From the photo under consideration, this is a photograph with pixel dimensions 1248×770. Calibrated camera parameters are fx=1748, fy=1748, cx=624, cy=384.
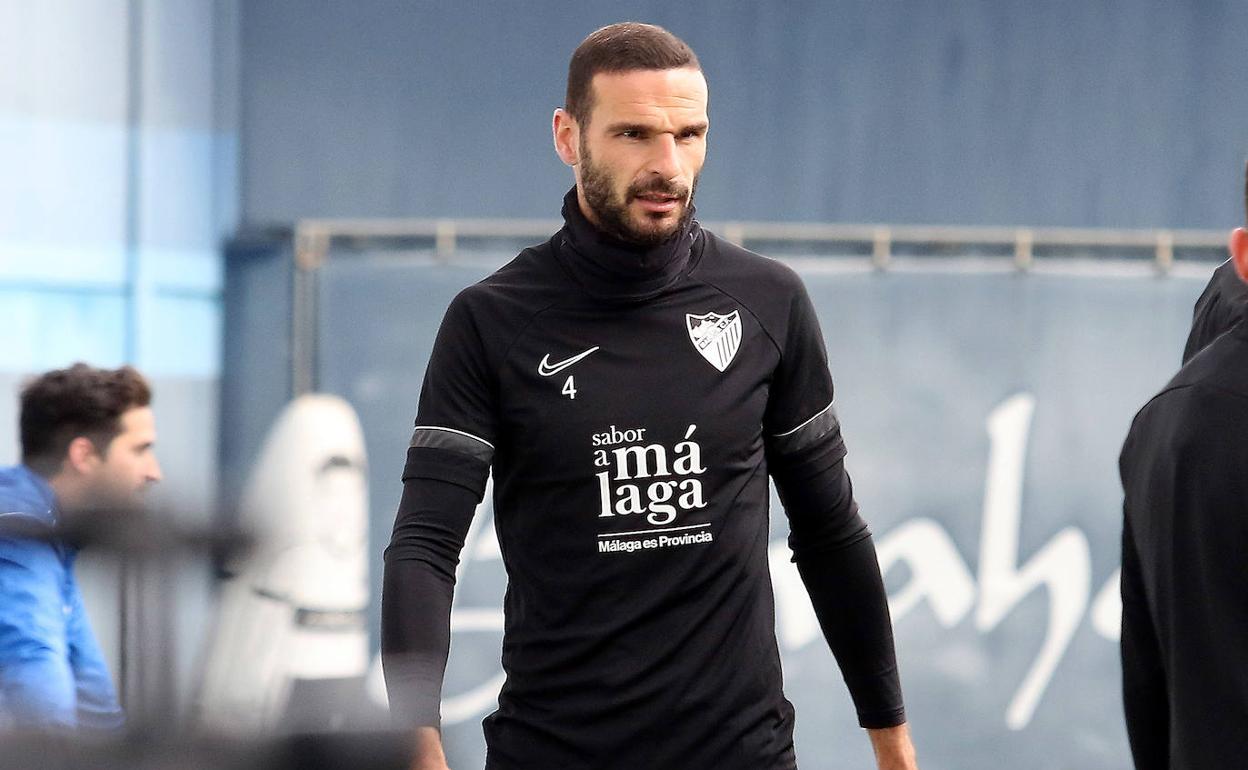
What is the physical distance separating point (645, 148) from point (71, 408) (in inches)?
28.5

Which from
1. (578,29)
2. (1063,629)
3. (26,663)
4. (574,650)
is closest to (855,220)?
(578,29)

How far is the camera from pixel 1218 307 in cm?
191

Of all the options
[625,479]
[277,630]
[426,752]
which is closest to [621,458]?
[625,479]

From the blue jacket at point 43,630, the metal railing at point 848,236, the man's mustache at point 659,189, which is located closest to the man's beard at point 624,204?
the man's mustache at point 659,189

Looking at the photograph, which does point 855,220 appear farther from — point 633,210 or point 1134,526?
point 1134,526

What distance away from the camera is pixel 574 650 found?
6.24ft

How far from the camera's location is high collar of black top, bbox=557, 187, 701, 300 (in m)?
1.98

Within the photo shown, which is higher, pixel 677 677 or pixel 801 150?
pixel 801 150

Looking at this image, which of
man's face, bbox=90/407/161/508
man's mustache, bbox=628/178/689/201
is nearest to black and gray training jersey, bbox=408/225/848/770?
man's mustache, bbox=628/178/689/201

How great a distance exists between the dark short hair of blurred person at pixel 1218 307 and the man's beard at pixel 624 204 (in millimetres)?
575

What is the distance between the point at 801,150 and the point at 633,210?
2739 millimetres

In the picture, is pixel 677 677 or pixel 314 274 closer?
pixel 677 677

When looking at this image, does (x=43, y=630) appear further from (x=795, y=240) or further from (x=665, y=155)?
(x=795, y=240)

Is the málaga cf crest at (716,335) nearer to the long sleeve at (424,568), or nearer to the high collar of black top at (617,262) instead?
the high collar of black top at (617,262)
